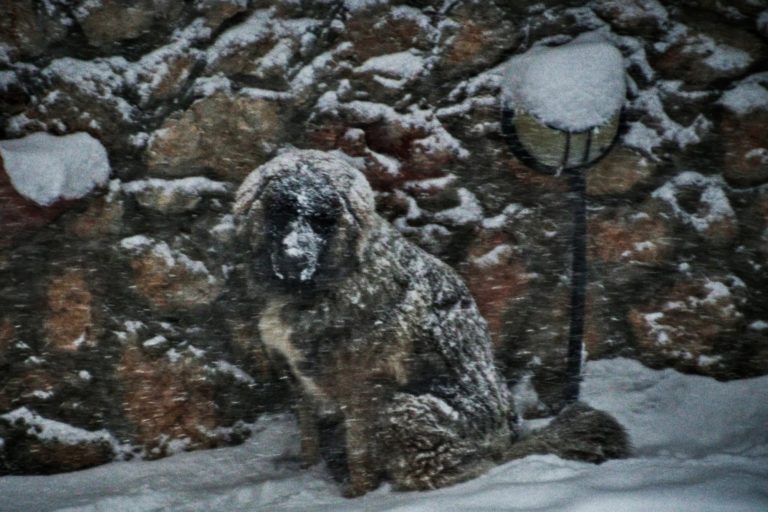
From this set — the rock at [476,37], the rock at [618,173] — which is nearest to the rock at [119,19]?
the rock at [476,37]

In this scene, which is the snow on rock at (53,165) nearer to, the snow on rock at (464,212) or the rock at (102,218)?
the rock at (102,218)

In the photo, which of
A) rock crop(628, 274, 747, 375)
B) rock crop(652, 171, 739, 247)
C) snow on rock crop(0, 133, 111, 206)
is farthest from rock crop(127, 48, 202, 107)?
rock crop(628, 274, 747, 375)

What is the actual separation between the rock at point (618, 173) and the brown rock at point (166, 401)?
6.53 ft

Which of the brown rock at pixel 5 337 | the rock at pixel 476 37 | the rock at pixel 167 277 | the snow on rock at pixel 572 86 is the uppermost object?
the rock at pixel 476 37

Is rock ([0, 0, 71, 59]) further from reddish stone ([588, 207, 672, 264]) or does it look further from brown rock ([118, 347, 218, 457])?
reddish stone ([588, 207, 672, 264])

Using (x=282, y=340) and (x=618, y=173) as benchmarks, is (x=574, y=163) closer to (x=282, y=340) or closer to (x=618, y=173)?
(x=618, y=173)

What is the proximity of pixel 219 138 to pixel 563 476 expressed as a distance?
1.93m

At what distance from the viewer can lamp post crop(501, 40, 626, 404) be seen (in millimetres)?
2318

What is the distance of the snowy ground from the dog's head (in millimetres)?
821

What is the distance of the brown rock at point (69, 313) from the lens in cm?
248

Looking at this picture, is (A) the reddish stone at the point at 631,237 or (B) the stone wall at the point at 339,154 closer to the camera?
(B) the stone wall at the point at 339,154

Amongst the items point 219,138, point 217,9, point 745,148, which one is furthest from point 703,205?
point 217,9

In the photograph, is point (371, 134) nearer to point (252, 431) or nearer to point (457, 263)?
point (457, 263)

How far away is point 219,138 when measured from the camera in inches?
101
